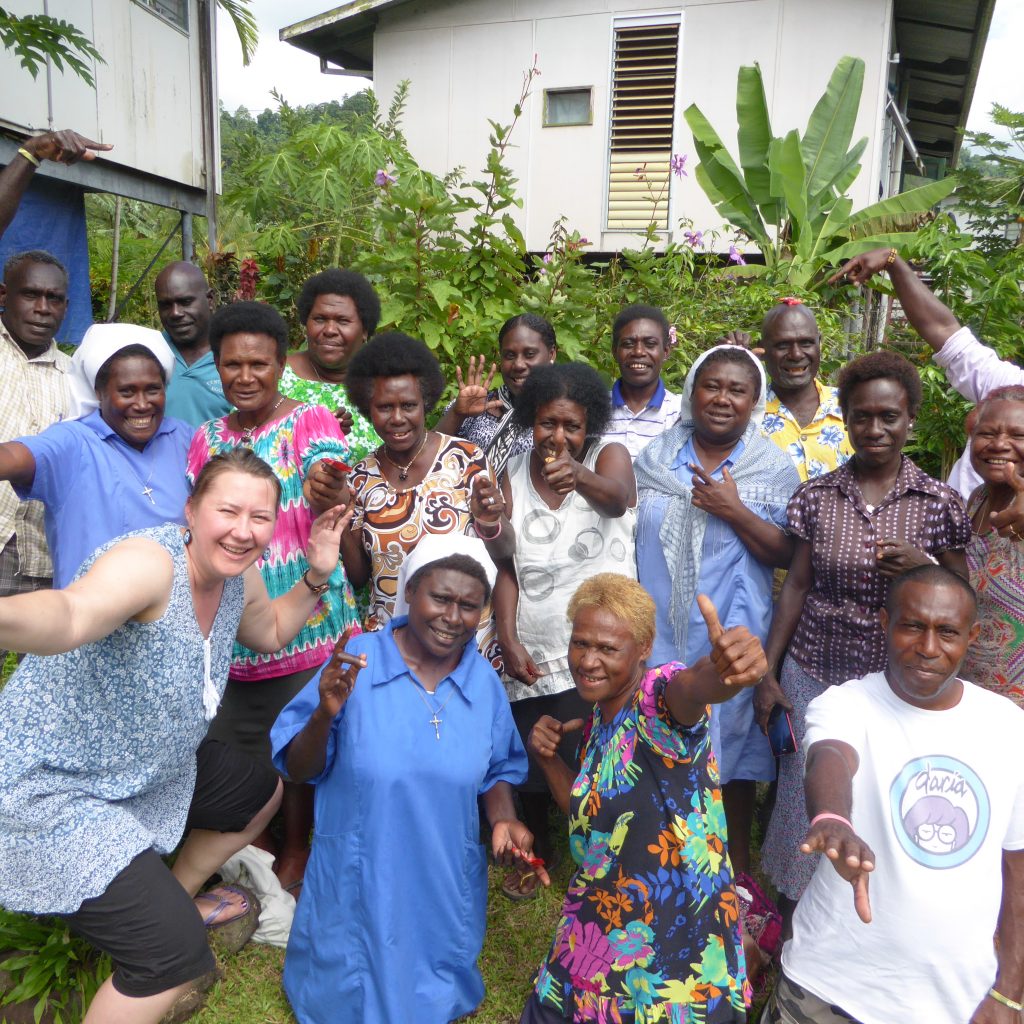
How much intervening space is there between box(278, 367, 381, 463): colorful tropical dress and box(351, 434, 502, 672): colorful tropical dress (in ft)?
0.97

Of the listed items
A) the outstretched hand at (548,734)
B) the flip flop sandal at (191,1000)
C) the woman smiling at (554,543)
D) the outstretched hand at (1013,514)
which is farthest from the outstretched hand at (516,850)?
the outstretched hand at (1013,514)

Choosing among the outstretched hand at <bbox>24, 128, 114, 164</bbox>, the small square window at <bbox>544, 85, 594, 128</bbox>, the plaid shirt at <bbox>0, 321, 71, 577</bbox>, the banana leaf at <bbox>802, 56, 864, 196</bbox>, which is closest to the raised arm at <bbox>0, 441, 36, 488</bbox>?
the plaid shirt at <bbox>0, 321, 71, 577</bbox>

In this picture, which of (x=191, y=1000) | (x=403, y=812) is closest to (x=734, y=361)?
(x=403, y=812)

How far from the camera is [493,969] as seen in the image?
133 inches

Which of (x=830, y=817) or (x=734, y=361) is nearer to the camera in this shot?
(x=830, y=817)

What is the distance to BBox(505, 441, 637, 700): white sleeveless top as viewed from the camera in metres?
3.48

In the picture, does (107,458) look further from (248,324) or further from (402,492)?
(402,492)

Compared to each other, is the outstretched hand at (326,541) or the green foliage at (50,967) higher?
the outstretched hand at (326,541)

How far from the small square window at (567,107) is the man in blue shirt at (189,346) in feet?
24.7

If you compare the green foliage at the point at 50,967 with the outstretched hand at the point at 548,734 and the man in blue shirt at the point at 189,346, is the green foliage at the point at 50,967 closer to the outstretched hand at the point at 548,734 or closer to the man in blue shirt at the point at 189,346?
the outstretched hand at the point at 548,734

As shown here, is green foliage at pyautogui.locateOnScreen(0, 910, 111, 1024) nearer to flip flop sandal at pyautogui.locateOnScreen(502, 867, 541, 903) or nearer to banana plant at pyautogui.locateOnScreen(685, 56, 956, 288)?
flip flop sandal at pyautogui.locateOnScreen(502, 867, 541, 903)

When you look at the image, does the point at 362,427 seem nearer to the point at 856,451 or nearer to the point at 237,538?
the point at 237,538

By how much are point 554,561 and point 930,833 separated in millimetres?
1578

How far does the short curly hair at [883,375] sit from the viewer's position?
10.2 feet
